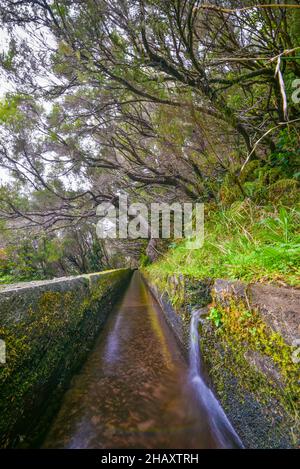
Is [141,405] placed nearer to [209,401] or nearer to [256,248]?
[209,401]

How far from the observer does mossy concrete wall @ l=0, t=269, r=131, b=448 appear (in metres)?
1.41

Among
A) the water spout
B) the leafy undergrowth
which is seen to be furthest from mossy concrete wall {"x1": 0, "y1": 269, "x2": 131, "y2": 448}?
the leafy undergrowth

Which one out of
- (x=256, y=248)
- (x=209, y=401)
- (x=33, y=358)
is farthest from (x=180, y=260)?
(x=33, y=358)

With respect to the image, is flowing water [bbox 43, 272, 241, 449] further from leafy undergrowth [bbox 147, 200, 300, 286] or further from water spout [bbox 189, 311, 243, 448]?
leafy undergrowth [bbox 147, 200, 300, 286]

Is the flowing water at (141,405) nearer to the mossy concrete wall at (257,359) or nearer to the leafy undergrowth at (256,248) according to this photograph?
the mossy concrete wall at (257,359)

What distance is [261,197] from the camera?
3594 millimetres

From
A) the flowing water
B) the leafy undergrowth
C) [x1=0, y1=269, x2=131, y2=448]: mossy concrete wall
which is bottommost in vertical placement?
the flowing water

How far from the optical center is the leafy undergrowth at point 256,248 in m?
1.62

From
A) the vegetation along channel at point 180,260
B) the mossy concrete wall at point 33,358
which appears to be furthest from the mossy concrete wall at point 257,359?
the mossy concrete wall at point 33,358

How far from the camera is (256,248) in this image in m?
2.15

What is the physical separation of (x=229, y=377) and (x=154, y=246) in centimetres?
878

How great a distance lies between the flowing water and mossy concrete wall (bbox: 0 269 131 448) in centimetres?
16
